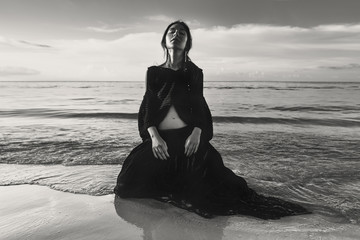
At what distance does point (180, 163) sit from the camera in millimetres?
3764

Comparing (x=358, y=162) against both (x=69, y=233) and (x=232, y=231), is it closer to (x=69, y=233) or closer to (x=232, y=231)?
A: (x=232, y=231)

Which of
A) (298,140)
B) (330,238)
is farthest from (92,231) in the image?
(298,140)

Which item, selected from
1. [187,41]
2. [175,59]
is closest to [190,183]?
[175,59]

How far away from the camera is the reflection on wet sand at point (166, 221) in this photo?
2.96 m

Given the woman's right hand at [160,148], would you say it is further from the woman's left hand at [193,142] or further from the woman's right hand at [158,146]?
the woman's left hand at [193,142]

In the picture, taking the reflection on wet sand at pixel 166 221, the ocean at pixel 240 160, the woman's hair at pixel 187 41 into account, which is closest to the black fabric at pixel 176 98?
the woman's hair at pixel 187 41

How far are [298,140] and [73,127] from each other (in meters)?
7.18

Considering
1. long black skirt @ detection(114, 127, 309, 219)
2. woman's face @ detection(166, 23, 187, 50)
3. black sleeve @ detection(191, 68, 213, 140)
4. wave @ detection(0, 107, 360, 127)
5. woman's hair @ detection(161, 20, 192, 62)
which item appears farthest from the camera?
wave @ detection(0, 107, 360, 127)

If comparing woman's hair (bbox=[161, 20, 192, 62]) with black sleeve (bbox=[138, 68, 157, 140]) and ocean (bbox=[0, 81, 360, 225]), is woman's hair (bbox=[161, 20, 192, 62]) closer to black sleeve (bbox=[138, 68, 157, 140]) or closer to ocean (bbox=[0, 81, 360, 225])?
black sleeve (bbox=[138, 68, 157, 140])

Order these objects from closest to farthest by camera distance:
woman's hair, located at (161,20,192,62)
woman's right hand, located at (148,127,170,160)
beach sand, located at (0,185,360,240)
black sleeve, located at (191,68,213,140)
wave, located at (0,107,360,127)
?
1. beach sand, located at (0,185,360,240)
2. woman's right hand, located at (148,127,170,160)
3. black sleeve, located at (191,68,213,140)
4. woman's hair, located at (161,20,192,62)
5. wave, located at (0,107,360,127)

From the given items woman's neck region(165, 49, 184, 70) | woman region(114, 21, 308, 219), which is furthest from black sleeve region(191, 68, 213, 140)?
woman's neck region(165, 49, 184, 70)

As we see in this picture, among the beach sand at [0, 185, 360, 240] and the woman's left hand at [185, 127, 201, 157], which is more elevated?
the woman's left hand at [185, 127, 201, 157]

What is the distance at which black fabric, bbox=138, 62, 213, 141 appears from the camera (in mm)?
3764

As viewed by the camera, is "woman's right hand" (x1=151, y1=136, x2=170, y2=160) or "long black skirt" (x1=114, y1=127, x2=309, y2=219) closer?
"long black skirt" (x1=114, y1=127, x2=309, y2=219)
